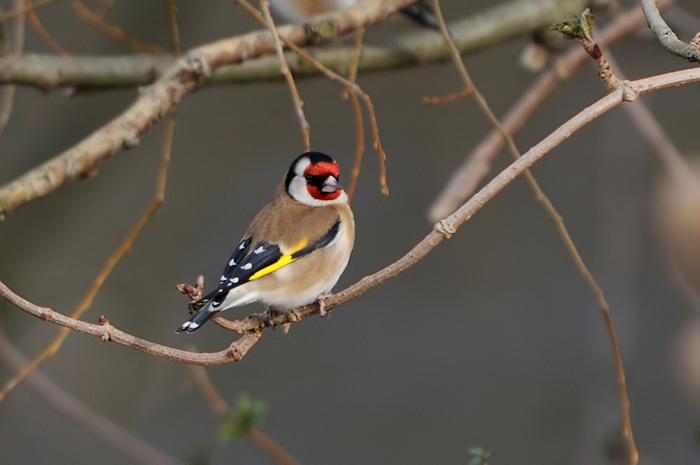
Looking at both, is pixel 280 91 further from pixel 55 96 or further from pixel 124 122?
pixel 124 122

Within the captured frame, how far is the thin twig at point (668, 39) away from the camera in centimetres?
137

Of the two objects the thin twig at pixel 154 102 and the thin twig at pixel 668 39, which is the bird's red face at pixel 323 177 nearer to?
the thin twig at pixel 154 102

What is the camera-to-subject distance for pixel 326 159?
2260 millimetres

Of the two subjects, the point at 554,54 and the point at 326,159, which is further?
the point at 554,54

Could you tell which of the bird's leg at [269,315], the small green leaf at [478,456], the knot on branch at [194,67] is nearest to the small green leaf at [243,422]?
the bird's leg at [269,315]

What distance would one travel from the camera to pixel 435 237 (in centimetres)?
144

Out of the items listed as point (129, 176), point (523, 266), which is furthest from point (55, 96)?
point (523, 266)

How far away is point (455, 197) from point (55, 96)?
7.08 ft

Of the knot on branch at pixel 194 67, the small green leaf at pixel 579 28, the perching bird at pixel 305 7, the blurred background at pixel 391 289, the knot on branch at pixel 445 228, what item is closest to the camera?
the small green leaf at pixel 579 28

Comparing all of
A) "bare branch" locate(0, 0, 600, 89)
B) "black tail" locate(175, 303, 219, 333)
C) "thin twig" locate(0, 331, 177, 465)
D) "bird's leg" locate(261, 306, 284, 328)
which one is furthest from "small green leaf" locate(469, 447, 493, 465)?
"bare branch" locate(0, 0, 600, 89)

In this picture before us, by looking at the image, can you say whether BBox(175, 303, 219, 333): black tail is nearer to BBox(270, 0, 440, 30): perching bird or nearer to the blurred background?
BBox(270, 0, 440, 30): perching bird

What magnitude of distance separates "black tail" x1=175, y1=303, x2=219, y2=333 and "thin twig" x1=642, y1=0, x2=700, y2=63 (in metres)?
0.86

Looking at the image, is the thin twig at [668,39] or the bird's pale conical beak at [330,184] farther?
the bird's pale conical beak at [330,184]

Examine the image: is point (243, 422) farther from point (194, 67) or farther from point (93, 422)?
point (194, 67)
